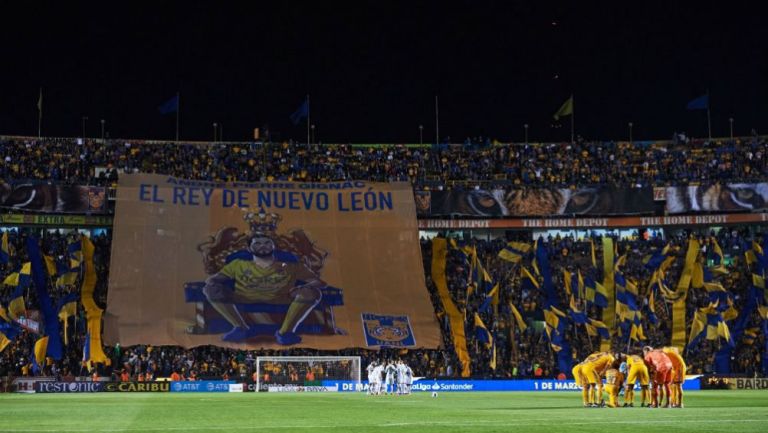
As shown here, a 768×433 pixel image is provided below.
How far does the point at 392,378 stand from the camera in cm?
5509

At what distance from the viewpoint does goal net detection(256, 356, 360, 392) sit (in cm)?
6309

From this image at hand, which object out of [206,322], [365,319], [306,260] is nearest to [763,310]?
[365,319]

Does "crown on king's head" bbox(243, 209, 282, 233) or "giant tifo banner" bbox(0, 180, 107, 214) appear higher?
"giant tifo banner" bbox(0, 180, 107, 214)

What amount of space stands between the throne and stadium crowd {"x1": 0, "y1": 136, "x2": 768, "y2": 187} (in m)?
8.52

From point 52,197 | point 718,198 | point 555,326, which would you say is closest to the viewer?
point 555,326

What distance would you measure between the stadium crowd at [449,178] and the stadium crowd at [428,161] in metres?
0.10

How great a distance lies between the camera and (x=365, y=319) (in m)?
71.1

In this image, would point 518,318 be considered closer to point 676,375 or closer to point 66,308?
point 66,308

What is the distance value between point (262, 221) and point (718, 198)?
35.0m

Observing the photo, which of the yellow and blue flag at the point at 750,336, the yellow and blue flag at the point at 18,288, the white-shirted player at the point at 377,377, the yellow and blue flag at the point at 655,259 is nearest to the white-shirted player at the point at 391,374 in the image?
the white-shirted player at the point at 377,377

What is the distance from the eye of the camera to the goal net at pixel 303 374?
63088 millimetres

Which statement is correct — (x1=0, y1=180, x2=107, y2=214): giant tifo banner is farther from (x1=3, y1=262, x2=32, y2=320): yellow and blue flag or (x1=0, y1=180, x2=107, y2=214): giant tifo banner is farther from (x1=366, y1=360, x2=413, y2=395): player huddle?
(x1=366, y1=360, x2=413, y2=395): player huddle

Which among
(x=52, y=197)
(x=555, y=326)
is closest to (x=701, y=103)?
(x=555, y=326)

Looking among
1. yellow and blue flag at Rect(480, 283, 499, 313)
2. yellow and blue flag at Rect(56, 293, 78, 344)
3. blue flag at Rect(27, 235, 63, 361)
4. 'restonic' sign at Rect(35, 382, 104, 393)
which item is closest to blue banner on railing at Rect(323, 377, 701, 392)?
yellow and blue flag at Rect(480, 283, 499, 313)
